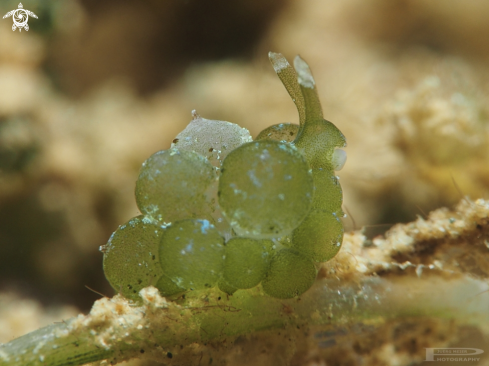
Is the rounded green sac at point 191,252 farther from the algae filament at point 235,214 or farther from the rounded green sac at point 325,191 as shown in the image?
the rounded green sac at point 325,191

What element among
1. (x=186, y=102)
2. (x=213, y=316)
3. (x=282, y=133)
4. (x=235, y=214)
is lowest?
(x=213, y=316)

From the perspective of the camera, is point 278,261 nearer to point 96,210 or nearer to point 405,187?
point 405,187

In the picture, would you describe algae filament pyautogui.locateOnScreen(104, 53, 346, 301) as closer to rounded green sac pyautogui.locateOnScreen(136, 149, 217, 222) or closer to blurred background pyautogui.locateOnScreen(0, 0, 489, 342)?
rounded green sac pyautogui.locateOnScreen(136, 149, 217, 222)

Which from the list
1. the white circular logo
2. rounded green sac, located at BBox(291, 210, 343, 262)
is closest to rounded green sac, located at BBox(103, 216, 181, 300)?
rounded green sac, located at BBox(291, 210, 343, 262)

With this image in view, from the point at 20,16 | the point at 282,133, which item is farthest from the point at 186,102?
the point at 282,133

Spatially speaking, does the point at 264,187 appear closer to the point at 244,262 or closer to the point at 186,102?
the point at 244,262

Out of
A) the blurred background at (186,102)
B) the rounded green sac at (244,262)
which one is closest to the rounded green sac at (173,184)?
the rounded green sac at (244,262)
